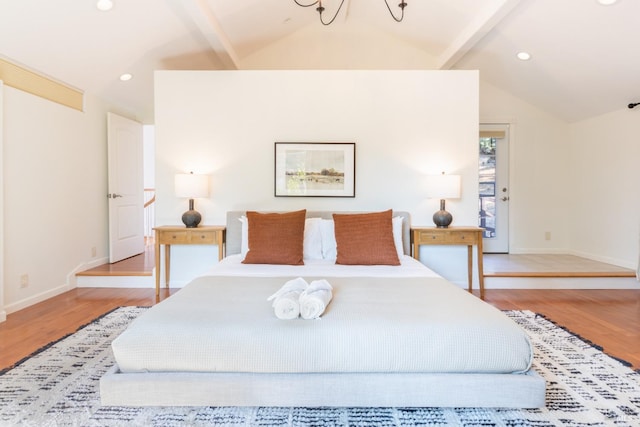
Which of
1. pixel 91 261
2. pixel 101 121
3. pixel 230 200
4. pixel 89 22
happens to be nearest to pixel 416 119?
pixel 230 200

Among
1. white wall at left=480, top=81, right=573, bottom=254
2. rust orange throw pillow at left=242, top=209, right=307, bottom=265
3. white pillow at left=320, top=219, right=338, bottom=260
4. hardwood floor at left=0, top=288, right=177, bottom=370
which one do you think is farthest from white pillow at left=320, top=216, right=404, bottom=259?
white wall at left=480, top=81, right=573, bottom=254

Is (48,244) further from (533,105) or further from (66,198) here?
(533,105)

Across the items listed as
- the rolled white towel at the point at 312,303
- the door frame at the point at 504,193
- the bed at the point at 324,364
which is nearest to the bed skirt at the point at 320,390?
the bed at the point at 324,364

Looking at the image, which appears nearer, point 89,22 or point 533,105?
point 89,22

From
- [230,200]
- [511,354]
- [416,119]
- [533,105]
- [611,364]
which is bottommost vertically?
[611,364]

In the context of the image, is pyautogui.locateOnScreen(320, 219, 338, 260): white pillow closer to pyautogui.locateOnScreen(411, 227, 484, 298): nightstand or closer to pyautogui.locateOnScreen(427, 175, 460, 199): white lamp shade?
pyautogui.locateOnScreen(411, 227, 484, 298): nightstand

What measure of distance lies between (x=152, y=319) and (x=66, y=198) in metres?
3.06

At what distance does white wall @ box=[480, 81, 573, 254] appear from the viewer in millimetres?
5504

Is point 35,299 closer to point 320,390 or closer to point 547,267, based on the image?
point 320,390

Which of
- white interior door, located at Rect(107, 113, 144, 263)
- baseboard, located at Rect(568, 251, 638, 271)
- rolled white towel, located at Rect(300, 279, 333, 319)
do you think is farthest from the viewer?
white interior door, located at Rect(107, 113, 144, 263)

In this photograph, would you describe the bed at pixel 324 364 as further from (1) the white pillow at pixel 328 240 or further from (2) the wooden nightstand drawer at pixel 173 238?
(2) the wooden nightstand drawer at pixel 173 238

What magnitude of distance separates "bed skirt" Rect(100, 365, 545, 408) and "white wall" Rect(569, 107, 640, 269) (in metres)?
4.07

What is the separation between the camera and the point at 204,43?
4.28 m

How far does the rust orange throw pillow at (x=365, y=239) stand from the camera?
315cm
